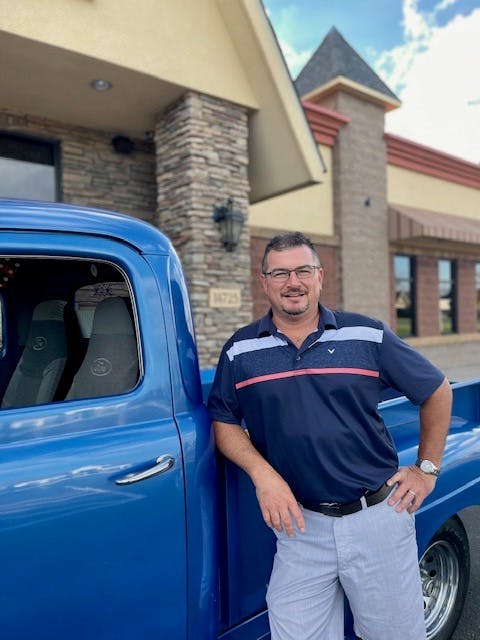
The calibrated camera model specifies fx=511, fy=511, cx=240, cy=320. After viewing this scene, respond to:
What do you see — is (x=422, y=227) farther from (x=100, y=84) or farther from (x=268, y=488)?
(x=268, y=488)

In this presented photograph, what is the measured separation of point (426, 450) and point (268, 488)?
2.15 ft

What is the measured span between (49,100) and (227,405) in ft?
20.9

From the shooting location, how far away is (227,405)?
1.79 m

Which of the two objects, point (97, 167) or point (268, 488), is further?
point (97, 167)

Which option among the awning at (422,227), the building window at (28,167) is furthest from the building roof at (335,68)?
the building window at (28,167)

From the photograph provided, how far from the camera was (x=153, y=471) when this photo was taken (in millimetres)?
1499

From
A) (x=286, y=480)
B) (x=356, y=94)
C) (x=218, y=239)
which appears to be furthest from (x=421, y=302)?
(x=286, y=480)

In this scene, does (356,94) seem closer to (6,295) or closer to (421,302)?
(421,302)

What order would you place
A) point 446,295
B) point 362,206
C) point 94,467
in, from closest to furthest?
point 94,467 < point 362,206 < point 446,295

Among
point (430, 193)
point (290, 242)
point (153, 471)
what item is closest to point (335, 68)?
point (430, 193)

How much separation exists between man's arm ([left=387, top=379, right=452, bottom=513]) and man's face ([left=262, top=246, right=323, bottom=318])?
550 mm

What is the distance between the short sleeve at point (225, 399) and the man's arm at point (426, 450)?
59cm

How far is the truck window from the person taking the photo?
66.1 inches

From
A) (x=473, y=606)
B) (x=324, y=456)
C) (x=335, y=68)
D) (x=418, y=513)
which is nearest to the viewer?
(x=324, y=456)
